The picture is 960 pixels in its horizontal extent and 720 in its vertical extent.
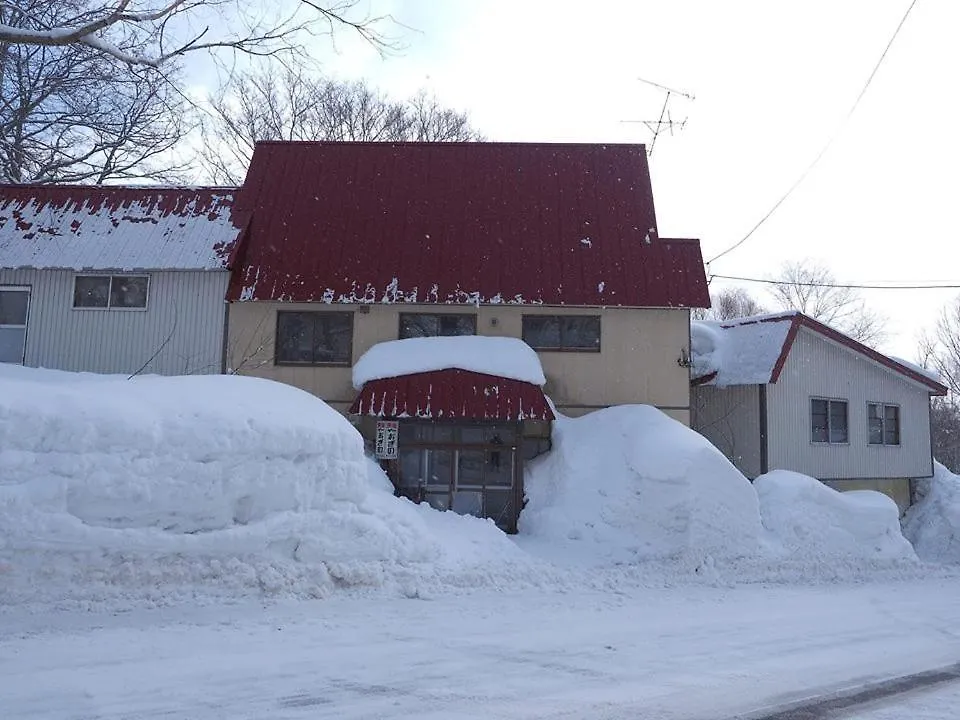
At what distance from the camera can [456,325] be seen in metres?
17.5

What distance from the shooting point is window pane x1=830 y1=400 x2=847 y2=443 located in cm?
2008

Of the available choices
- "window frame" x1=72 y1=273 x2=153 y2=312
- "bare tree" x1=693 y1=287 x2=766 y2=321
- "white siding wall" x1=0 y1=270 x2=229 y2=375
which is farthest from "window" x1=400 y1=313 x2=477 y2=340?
"bare tree" x1=693 y1=287 x2=766 y2=321

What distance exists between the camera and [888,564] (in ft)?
50.0

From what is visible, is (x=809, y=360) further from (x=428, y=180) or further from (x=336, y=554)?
(x=336, y=554)

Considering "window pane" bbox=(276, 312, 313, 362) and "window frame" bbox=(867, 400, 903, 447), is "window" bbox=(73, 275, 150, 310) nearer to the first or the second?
"window pane" bbox=(276, 312, 313, 362)

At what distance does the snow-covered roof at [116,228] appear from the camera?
675 inches

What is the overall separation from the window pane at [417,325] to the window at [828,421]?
932 centimetres

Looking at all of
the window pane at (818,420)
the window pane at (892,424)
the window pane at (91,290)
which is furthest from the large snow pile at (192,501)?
the window pane at (892,424)

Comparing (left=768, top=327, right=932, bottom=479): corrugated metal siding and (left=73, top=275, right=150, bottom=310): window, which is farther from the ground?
(left=73, top=275, right=150, bottom=310): window

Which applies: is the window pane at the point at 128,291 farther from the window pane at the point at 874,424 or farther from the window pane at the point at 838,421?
the window pane at the point at 874,424

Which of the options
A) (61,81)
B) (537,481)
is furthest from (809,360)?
(61,81)

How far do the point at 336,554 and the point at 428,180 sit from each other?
11.3m

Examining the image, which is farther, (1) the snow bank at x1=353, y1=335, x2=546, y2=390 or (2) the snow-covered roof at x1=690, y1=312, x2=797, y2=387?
(2) the snow-covered roof at x1=690, y1=312, x2=797, y2=387

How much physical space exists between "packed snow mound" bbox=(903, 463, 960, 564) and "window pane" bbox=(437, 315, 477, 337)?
459 inches
